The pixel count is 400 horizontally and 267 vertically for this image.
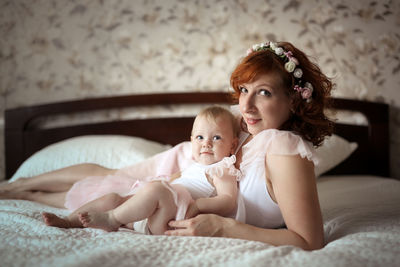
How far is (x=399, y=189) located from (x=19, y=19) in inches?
118

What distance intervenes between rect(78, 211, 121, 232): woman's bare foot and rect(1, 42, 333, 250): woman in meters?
0.20

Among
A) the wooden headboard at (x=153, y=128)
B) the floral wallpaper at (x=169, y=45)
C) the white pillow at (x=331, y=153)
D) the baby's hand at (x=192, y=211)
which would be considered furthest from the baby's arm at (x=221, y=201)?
the floral wallpaper at (x=169, y=45)

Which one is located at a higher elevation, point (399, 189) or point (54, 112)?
point (54, 112)

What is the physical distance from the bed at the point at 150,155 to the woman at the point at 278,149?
0.09m

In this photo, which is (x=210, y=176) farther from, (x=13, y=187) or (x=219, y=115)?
(x=13, y=187)

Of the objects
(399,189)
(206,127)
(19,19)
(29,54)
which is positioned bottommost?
(399,189)

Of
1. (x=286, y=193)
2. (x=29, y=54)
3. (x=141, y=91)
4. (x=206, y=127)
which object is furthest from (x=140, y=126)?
(x=286, y=193)

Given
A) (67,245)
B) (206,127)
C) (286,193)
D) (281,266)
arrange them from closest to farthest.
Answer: (281,266)
(67,245)
(286,193)
(206,127)

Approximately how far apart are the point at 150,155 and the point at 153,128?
480 millimetres

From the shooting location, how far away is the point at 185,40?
271 centimetres

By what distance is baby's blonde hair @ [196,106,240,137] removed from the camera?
4.74ft

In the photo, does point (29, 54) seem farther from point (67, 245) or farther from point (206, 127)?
point (67, 245)

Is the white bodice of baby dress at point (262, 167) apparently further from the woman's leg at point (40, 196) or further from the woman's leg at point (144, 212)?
the woman's leg at point (40, 196)

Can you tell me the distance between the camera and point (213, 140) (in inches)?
55.6
